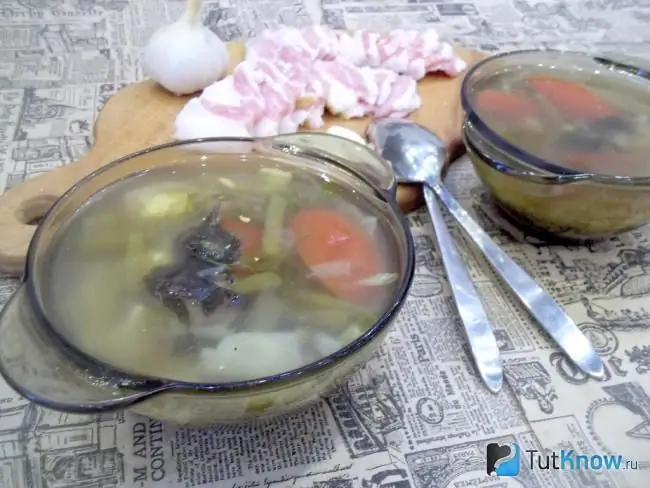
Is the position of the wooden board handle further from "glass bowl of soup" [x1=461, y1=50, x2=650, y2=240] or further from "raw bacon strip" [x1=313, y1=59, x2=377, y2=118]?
"glass bowl of soup" [x1=461, y1=50, x2=650, y2=240]

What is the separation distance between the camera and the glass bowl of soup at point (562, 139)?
707 mm

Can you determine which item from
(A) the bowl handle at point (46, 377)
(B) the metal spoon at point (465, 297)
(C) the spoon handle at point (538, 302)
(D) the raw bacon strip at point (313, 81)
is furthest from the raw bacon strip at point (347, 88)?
(A) the bowl handle at point (46, 377)

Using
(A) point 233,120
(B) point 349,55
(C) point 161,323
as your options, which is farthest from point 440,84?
(C) point 161,323

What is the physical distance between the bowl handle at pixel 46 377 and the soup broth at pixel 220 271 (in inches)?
1.7

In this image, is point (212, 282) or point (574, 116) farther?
point (574, 116)

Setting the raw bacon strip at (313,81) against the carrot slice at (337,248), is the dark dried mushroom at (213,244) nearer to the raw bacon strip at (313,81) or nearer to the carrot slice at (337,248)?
the carrot slice at (337,248)

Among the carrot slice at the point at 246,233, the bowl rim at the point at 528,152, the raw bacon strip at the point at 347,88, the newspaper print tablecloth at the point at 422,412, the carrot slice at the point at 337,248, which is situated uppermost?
the bowl rim at the point at 528,152

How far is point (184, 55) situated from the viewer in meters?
0.93

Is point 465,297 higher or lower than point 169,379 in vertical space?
lower

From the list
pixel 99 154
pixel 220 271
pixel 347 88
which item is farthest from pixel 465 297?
pixel 99 154

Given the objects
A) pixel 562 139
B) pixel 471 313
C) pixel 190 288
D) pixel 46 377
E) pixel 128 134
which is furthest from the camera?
pixel 128 134

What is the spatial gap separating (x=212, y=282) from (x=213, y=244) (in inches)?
2.0

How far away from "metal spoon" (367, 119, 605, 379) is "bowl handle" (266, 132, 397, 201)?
0.16 meters

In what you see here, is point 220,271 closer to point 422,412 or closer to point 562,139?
point 422,412
